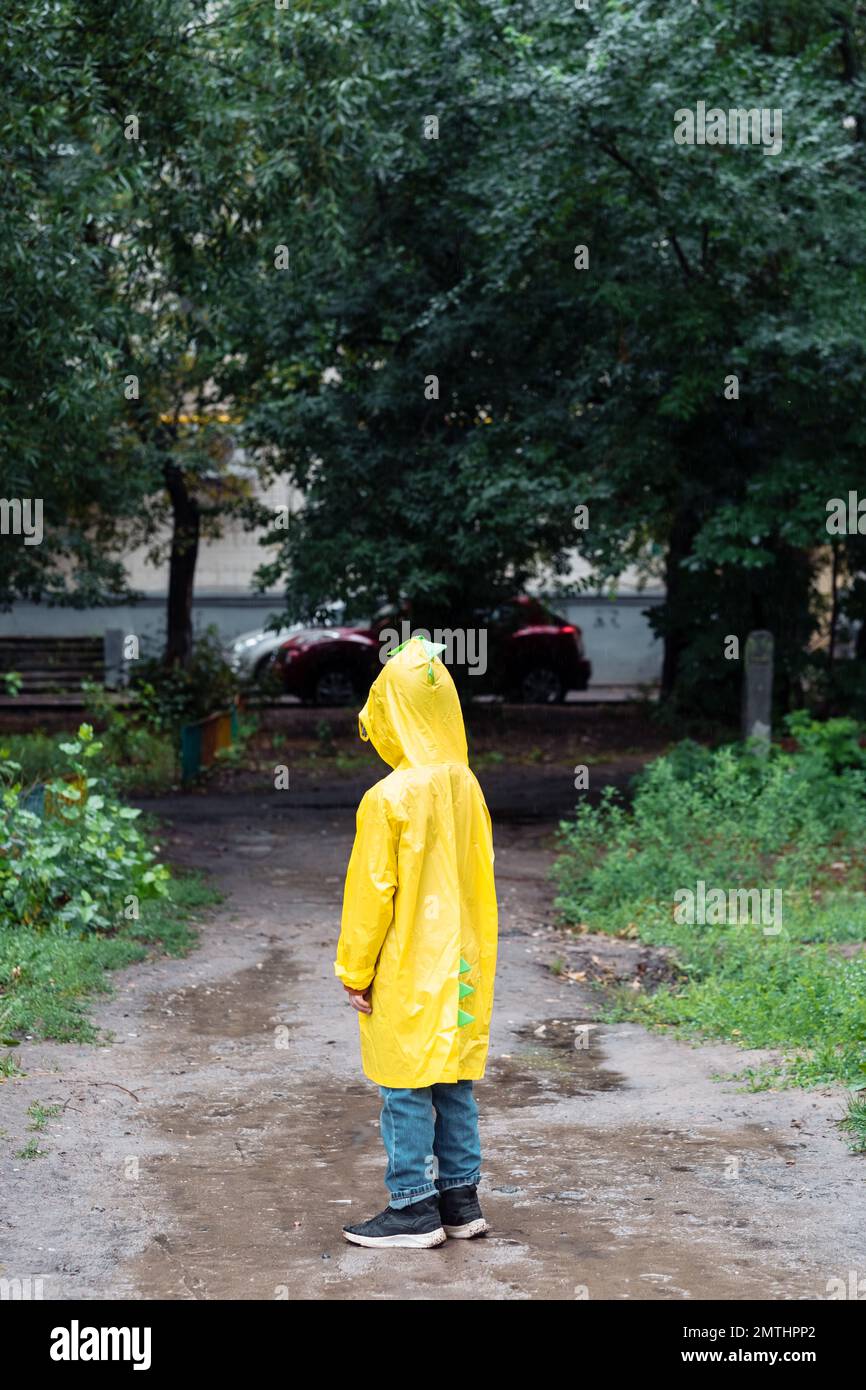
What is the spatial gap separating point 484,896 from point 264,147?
8.00 metres

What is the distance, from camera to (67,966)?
7668 millimetres

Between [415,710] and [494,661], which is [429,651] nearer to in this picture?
[415,710]

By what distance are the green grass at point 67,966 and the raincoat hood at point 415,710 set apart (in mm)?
2683

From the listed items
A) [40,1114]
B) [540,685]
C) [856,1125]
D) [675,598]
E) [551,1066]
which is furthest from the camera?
[540,685]

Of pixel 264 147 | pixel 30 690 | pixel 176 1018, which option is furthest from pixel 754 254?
pixel 30 690

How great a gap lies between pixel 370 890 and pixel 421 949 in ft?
0.76

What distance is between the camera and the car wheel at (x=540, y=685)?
25047 mm

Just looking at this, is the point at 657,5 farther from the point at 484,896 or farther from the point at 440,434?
the point at 484,896

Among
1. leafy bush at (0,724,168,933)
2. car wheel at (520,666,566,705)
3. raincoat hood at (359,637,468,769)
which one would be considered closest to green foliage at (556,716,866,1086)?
raincoat hood at (359,637,468,769)

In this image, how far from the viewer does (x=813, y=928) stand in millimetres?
8859

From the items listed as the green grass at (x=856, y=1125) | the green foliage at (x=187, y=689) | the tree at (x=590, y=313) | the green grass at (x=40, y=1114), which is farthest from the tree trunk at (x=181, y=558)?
the green grass at (x=856, y=1125)

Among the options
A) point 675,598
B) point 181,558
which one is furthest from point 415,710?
point 181,558

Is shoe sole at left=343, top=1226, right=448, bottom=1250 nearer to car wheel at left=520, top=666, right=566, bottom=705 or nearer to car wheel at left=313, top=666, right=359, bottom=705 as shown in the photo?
car wheel at left=313, top=666, right=359, bottom=705

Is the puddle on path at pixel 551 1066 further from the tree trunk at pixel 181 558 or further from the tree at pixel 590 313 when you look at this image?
the tree trunk at pixel 181 558
